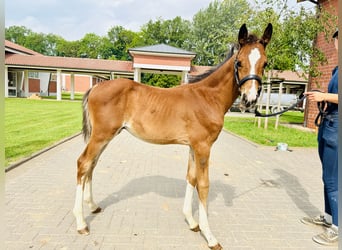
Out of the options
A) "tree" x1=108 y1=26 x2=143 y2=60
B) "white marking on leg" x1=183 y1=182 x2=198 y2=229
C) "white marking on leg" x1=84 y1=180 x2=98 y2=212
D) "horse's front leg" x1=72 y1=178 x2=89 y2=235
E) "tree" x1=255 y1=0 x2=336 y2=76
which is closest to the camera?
"horse's front leg" x1=72 y1=178 x2=89 y2=235

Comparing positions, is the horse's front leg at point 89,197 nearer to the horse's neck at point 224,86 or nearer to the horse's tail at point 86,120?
the horse's tail at point 86,120

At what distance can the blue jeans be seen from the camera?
9.36 feet

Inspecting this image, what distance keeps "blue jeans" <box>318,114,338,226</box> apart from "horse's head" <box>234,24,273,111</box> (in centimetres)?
104

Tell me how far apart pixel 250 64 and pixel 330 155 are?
1.46m

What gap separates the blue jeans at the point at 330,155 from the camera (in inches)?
112

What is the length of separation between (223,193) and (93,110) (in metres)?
2.64

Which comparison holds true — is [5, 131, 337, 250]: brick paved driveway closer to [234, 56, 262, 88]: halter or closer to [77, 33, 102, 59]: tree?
[234, 56, 262, 88]: halter

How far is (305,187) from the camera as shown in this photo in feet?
15.8

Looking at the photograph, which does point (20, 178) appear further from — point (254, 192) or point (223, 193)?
point (254, 192)

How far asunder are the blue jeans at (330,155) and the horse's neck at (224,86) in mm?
1100

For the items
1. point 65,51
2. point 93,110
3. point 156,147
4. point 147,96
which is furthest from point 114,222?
point 65,51

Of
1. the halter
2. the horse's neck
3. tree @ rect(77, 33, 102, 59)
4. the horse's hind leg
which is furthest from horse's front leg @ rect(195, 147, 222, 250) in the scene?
tree @ rect(77, 33, 102, 59)

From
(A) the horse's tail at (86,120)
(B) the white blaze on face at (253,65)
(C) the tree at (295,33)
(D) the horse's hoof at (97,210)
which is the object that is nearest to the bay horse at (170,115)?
(A) the horse's tail at (86,120)

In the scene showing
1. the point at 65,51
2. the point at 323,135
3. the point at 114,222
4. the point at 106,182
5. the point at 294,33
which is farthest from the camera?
the point at 65,51
